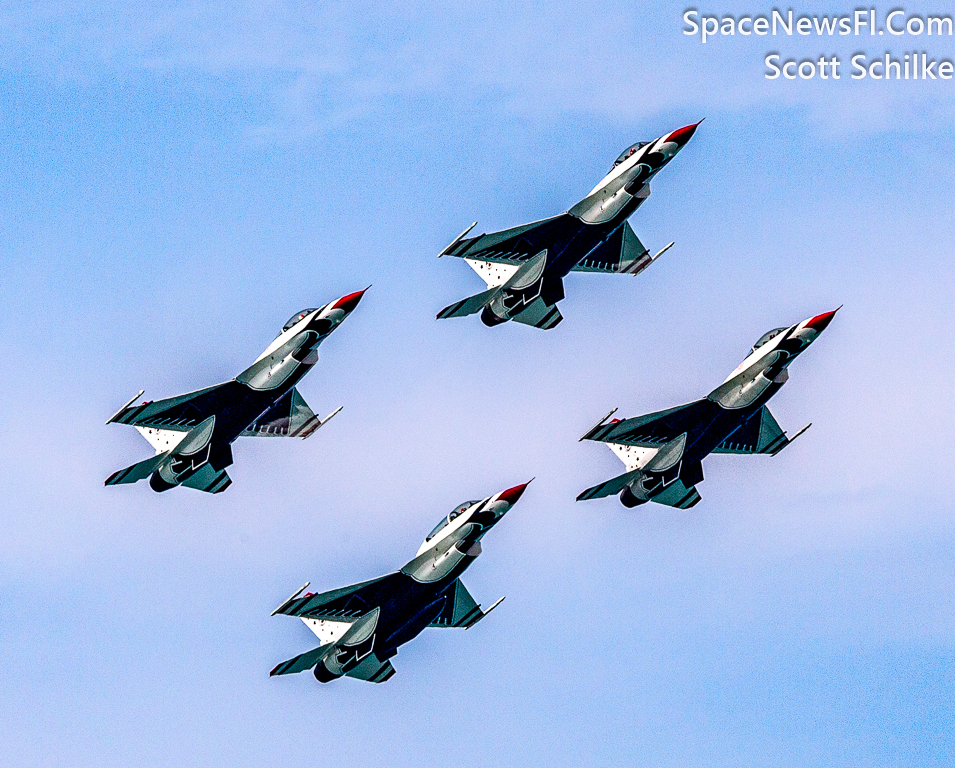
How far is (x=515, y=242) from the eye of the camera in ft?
279

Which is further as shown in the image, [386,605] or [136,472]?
[136,472]

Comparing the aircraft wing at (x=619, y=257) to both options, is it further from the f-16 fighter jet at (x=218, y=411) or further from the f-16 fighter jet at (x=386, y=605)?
the f-16 fighter jet at (x=386, y=605)

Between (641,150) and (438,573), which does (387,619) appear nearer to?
(438,573)

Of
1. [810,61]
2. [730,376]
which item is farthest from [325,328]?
[810,61]

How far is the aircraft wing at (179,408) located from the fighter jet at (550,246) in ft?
26.2

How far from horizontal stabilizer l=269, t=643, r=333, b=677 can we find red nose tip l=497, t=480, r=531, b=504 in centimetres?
785

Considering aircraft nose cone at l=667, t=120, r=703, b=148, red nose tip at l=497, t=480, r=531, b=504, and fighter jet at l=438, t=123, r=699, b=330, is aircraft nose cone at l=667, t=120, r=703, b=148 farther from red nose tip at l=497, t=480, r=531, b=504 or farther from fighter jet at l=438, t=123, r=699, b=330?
red nose tip at l=497, t=480, r=531, b=504

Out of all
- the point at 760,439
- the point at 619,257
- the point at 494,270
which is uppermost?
the point at 494,270

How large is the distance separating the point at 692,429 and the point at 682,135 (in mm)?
10252

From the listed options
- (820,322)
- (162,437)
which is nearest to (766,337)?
(820,322)

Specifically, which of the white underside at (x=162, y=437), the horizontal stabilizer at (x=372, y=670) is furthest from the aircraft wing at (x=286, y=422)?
the horizontal stabilizer at (x=372, y=670)

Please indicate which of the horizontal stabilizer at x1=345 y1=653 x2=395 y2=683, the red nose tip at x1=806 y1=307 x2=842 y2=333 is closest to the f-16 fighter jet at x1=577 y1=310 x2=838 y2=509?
the red nose tip at x1=806 y1=307 x2=842 y2=333

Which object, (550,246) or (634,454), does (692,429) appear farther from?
(550,246)

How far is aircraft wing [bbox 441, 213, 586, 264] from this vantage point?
3332 inches
